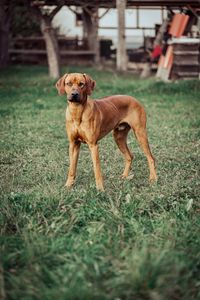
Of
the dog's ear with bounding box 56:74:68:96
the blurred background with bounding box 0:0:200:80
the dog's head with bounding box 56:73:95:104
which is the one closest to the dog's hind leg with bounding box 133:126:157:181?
the dog's head with bounding box 56:73:95:104

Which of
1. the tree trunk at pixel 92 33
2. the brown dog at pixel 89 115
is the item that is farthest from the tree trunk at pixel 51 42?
the brown dog at pixel 89 115

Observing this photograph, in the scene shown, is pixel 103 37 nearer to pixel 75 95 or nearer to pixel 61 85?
pixel 61 85

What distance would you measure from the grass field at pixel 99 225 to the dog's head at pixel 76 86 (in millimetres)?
1064

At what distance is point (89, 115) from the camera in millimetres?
6684

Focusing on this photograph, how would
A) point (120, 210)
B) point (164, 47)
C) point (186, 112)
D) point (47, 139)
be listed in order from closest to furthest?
point (120, 210) → point (47, 139) → point (186, 112) → point (164, 47)

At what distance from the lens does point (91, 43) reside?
29141mm

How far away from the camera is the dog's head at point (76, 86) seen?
21.3 feet

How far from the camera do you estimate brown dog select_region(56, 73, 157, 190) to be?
6.66 metres

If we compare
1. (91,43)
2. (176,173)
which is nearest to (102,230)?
(176,173)

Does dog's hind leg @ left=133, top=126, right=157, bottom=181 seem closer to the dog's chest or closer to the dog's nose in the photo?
the dog's chest

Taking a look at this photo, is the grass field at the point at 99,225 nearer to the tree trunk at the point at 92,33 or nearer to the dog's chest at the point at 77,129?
the dog's chest at the point at 77,129

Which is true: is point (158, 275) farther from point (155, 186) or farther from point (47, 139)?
point (47, 139)

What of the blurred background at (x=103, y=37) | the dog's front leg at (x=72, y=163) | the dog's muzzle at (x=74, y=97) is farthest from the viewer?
the blurred background at (x=103, y=37)

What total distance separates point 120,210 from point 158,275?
5.47 ft
